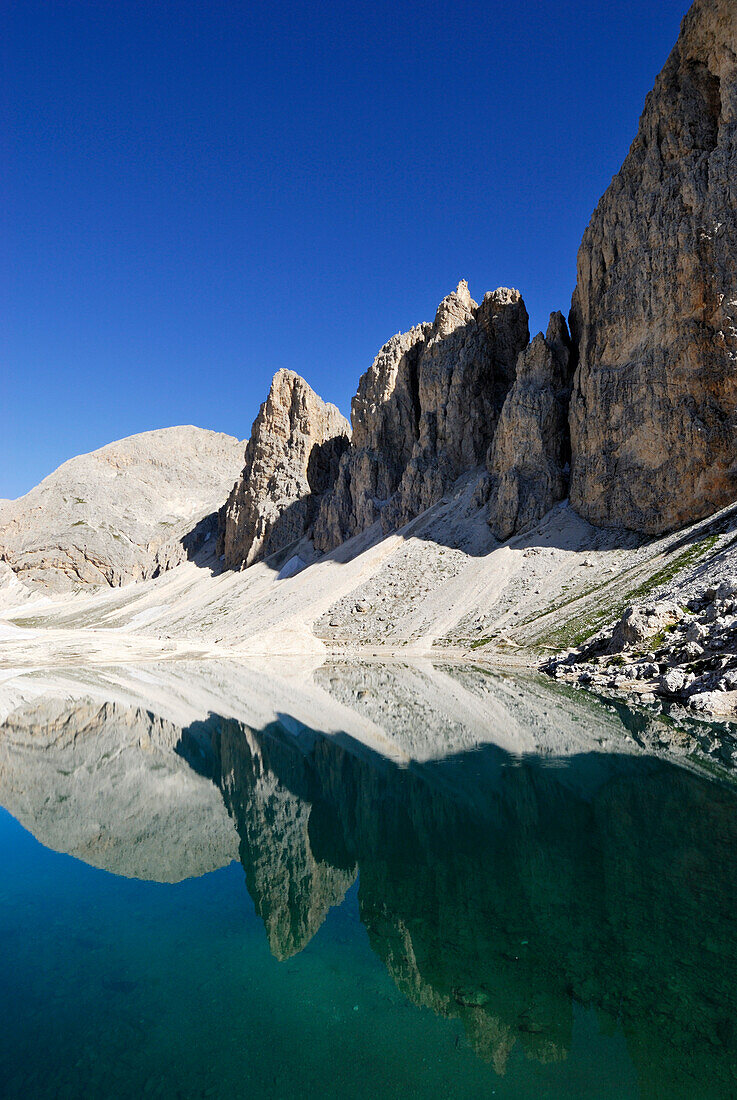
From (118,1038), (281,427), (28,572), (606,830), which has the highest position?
(281,427)

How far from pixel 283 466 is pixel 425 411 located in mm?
35501

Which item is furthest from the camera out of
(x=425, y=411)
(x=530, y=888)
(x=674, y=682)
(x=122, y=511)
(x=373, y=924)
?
(x=122, y=511)

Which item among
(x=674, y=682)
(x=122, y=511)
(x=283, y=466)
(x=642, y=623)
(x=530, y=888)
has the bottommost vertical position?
(x=674, y=682)

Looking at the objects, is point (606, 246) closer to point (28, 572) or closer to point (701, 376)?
point (701, 376)

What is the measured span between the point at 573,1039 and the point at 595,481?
62909 millimetres

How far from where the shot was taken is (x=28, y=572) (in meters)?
138

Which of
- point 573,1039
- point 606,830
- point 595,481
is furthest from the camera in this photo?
point 595,481

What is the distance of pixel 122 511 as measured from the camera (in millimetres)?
155000

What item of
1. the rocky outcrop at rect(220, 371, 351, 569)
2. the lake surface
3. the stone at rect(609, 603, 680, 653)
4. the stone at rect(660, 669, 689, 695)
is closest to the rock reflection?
the lake surface

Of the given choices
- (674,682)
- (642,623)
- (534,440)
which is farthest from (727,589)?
(534,440)

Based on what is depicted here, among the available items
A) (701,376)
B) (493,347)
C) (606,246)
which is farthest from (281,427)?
(701,376)

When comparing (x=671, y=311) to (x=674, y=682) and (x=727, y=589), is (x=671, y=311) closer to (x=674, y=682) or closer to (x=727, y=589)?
(x=727, y=589)

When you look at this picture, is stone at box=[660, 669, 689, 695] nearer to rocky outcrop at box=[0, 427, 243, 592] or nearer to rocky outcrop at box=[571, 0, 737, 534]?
A: rocky outcrop at box=[571, 0, 737, 534]

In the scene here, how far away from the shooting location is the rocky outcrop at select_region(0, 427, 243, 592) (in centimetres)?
13925
